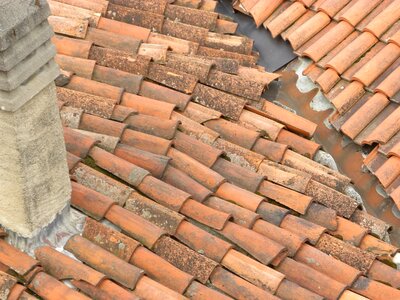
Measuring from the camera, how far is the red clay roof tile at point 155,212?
253 inches

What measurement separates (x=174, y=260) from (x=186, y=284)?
23 centimetres

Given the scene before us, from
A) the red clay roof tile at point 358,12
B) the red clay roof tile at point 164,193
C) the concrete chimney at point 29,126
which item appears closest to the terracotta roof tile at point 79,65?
the red clay roof tile at point 164,193

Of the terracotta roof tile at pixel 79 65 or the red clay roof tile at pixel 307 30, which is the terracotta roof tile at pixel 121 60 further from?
the red clay roof tile at pixel 307 30

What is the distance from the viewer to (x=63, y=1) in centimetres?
863

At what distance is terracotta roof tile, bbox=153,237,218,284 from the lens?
6207mm

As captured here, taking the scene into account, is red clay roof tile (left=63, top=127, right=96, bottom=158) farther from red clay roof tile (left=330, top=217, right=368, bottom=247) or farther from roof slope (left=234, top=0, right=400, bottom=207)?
roof slope (left=234, top=0, right=400, bottom=207)

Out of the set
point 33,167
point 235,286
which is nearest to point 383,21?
point 235,286

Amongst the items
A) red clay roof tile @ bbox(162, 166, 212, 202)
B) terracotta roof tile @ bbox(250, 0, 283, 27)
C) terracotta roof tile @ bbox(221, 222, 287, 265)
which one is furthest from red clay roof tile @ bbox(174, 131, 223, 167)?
terracotta roof tile @ bbox(250, 0, 283, 27)

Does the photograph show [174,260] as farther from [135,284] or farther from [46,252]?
[46,252]

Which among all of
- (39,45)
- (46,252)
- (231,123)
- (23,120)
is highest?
(39,45)

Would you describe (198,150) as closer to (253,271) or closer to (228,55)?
(253,271)

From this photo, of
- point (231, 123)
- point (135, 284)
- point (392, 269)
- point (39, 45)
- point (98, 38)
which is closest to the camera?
point (39, 45)

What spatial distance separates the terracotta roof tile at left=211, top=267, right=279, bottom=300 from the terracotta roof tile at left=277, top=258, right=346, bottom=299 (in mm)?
344

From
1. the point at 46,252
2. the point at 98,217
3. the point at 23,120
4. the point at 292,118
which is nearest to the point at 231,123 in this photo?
the point at 292,118
